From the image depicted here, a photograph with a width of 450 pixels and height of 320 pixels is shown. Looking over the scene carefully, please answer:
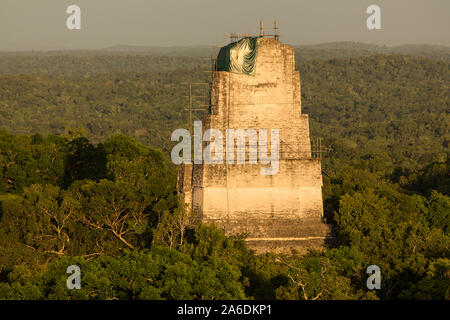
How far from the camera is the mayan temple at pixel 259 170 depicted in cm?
2753

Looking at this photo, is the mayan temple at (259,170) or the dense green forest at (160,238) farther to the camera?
the mayan temple at (259,170)

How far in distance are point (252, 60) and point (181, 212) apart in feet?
19.8

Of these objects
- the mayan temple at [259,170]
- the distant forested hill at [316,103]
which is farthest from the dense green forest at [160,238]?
the distant forested hill at [316,103]

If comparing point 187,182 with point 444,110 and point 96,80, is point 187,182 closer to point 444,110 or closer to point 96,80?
point 444,110

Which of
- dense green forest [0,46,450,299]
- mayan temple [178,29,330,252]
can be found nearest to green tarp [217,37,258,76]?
mayan temple [178,29,330,252]

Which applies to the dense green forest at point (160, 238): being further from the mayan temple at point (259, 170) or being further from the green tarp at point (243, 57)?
the green tarp at point (243, 57)

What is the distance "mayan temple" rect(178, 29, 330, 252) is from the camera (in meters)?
27.5

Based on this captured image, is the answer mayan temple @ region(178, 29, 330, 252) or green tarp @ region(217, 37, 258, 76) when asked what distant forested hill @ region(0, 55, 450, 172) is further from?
green tarp @ region(217, 37, 258, 76)

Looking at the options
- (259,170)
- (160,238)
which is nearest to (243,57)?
(259,170)

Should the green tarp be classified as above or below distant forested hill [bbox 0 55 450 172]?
above

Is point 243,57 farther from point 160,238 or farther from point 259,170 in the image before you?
point 160,238

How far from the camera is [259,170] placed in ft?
90.9
